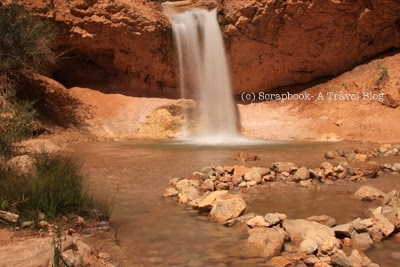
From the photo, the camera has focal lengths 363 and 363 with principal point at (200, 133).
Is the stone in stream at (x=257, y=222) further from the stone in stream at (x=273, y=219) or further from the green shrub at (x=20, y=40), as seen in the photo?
the green shrub at (x=20, y=40)

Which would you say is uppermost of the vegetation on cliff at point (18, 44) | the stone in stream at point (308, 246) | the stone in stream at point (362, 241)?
the vegetation on cliff at point (18, 44)

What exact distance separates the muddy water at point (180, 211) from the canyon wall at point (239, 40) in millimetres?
10736

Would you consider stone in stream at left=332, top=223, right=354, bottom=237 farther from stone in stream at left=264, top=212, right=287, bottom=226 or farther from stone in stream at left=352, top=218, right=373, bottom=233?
stone in stream at left=264, top=212, right=287, bottom=226

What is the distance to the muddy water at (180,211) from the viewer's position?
10.9ft

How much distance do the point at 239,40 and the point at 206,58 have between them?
1.90 meters

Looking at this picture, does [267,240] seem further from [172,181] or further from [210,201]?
[172,181]

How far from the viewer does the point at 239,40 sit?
A: 1831cm

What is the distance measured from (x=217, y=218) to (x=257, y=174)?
7.48 ft

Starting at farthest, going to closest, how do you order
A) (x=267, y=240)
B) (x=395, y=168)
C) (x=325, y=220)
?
(x=395, y=168) < (x=325, y=220) < (x=267, y=240)

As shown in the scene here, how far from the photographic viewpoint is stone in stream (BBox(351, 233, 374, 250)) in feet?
11.5

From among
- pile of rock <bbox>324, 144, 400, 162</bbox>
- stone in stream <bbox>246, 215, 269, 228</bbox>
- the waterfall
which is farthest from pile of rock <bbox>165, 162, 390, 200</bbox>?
the waterfall

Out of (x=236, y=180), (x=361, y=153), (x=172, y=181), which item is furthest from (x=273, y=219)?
(x=361, y=153)

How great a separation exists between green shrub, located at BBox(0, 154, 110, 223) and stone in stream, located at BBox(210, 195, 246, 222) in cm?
128

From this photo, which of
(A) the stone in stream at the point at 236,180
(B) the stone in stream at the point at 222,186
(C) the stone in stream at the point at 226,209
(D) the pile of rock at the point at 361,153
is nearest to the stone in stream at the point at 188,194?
(B) the stone in stream at the point at 222,186
